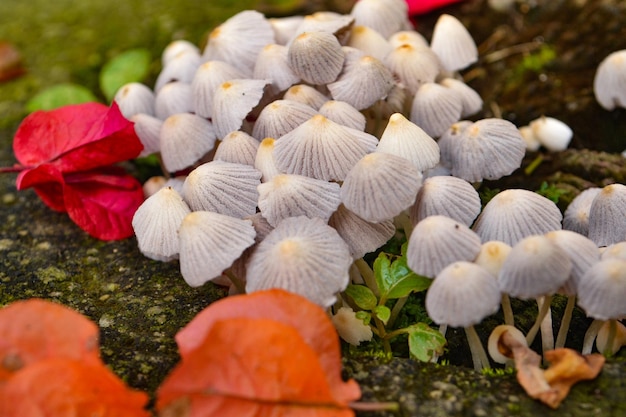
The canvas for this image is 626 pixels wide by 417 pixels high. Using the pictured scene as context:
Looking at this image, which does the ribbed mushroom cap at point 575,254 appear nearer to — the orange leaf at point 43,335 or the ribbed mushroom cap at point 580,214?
the ribbed mushroom cap at point 580,214

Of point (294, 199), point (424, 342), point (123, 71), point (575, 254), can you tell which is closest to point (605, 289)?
point (575, 254)

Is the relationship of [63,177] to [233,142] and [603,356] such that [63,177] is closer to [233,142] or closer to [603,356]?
[233,142]

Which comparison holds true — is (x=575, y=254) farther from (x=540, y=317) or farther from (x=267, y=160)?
(x=267, y=160)

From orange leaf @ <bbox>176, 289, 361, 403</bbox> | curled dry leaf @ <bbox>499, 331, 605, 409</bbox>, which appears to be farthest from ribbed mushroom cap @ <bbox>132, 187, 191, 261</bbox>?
curled dry leaf @ <bbox>499, 331, 605, 409</bbox>

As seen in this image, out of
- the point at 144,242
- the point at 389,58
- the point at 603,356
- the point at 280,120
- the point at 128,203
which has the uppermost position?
the point at 389,58

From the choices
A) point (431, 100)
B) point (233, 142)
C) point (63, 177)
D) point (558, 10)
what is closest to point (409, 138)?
point (431, 100)
